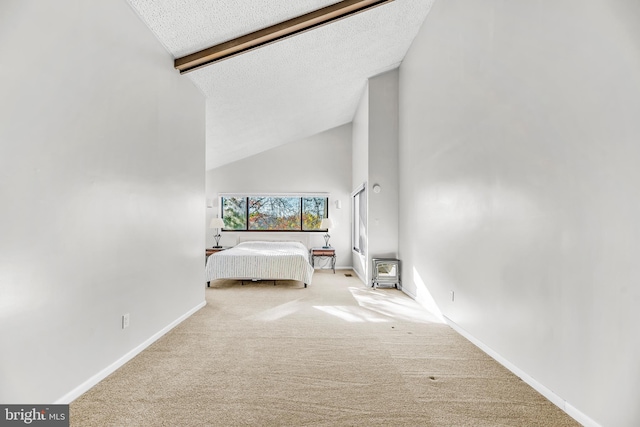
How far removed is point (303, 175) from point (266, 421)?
6.29 meters

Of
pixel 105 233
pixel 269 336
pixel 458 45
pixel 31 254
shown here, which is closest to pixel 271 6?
pixel 458 45

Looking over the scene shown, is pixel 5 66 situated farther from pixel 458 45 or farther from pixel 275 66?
pixel 458 45

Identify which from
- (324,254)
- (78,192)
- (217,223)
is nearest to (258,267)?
(324,254)

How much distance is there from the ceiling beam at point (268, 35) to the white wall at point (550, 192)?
1170 millimetres

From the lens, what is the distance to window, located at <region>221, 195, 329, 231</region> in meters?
7.69

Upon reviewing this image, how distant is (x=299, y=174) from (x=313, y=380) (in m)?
5.89

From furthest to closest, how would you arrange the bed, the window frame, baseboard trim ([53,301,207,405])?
1. the window frame
2. the bed
3. baseboard trim ([53,301,207,405])

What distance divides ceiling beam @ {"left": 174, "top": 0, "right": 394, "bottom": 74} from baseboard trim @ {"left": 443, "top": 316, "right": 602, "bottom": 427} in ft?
10.8

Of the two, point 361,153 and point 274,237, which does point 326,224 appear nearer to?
point 274,237

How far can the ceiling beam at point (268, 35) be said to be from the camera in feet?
10.3

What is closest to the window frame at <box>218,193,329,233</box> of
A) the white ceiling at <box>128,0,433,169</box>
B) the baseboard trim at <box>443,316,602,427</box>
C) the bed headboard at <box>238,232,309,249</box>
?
the bed headboard at <box>238,232,309,249</box>

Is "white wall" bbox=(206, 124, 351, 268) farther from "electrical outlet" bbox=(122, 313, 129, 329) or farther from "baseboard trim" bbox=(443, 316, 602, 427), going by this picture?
"electrical outlet" bbox=(122, 313, 129, 329)

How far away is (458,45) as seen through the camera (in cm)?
329

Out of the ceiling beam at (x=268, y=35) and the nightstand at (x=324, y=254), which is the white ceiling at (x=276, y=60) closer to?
the ceiling beam at (x=268, y=35)
